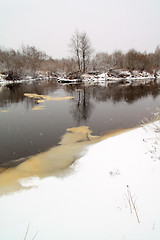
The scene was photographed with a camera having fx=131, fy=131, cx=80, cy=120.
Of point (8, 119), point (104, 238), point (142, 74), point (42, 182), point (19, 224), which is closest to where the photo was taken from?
point (104, 238)

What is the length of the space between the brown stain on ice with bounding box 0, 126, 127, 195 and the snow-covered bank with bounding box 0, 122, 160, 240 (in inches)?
9.8

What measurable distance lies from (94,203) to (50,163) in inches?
78.5

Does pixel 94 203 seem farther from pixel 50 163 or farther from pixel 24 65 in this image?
pixel 24 65

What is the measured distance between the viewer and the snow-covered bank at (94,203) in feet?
6.41

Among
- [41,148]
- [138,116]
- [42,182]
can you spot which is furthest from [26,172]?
[138,116]

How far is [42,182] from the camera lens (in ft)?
10.3

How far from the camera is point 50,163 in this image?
13.2 ft

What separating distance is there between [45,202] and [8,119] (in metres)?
6.96

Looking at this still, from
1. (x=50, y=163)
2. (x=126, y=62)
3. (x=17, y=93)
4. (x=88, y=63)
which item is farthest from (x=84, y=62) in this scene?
(x=50, y=163)

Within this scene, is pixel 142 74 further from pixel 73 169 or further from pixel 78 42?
pixel 73 169

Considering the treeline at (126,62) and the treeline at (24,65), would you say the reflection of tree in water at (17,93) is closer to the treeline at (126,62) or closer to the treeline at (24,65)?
the treeline at (24,65)

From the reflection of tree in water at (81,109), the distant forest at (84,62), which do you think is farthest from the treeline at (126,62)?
the reflection of tree in water at (81,109)

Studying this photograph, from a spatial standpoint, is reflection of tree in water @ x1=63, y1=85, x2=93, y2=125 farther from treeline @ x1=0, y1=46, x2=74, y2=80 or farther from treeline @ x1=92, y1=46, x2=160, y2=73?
treeline @ x1=92, y1=46, x2=160, y2=73

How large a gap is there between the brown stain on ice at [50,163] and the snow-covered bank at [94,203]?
248mm
